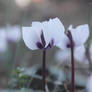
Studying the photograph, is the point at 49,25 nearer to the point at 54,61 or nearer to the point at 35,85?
the point at 35,85

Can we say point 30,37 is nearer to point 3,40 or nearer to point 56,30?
point 56,30

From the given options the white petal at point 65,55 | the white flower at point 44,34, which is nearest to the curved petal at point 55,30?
the white flower at point 44,34

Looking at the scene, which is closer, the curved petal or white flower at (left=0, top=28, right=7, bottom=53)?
the curved petal

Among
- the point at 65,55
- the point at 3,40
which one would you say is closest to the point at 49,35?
the point at 65,55

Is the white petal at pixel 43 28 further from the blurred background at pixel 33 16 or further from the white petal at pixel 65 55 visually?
the blurred background at pixel 33 16

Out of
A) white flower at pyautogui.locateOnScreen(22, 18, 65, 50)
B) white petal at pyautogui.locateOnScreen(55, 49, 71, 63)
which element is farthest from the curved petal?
white petal at pyautogui.locateOnScreen(55, 49, 71, 63)

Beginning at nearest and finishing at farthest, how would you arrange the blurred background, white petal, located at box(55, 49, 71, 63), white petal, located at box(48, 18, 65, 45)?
1. white petal, located at box(48, 18, 65, 45)
2. white petal, located at box(55, 49, 71, 63)
3. the blurred background

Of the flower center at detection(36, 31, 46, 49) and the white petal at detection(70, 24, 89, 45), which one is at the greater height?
the white petal at detection(70, 24, 89, 45)

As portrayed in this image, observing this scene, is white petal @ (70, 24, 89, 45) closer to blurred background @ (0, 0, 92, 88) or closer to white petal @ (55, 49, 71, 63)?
white petal @ (55, 49, 71, 63)
